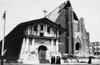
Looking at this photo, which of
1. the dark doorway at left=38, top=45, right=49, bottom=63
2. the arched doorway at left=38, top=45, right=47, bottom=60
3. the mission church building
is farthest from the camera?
the arched doorway at left=38, top=45, right=47, bottom=60

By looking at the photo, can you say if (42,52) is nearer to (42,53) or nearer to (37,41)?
(42,53)

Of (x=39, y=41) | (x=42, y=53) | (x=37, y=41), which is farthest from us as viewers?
(x=42, y=53)

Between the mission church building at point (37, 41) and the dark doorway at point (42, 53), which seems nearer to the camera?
the mission church building at point (37, 41)

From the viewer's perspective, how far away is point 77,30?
155 feet

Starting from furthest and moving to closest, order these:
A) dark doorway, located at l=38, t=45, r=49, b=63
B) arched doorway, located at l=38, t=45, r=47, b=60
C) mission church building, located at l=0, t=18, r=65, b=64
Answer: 1. arched doorway, located at l=38, t=45, r=47, b=60
2. dark doorway, located at l=38, t=45, r=49, b=63
3. mission church building, located at l=0, t=18, r=65, b=64

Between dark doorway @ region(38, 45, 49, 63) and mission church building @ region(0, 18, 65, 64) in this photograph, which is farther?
dark doorway @ region(38, 45, 49, 63)

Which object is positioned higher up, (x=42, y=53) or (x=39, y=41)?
(x=39, y=41)

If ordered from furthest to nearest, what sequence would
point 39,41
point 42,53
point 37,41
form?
point 42,53
point 39,41
point 37,41

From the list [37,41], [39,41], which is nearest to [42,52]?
[39,41]

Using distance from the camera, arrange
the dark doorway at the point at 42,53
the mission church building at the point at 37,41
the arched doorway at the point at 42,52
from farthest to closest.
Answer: the arched doorway at the point at 42,52
the dark doorway at the point at 42,53
the mission church building at the point at 37,41

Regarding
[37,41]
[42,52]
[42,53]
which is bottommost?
[42,53]

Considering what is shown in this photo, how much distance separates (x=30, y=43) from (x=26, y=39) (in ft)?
3.68

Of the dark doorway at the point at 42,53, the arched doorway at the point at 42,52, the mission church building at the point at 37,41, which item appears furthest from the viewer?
the arched doorway at the point at 42,52

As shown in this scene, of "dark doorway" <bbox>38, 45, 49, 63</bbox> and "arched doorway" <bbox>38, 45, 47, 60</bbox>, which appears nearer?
"dark doorway" <bbox>38, 45, 49, 63</bbox>
